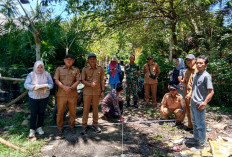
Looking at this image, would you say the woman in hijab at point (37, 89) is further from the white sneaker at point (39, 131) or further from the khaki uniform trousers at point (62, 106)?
the khaki uniform trousers at point (62, 106)

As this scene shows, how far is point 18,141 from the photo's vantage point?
3.71m

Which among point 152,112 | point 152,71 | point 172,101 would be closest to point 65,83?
point 172,101

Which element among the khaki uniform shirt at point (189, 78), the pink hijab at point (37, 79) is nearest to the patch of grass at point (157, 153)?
the khaki uniform shirt at point (189, 78)

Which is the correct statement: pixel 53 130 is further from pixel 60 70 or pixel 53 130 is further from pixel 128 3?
pixel 128 3

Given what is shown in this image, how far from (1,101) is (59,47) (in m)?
2.67

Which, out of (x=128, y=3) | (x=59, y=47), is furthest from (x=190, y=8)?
(x=59, y=47)

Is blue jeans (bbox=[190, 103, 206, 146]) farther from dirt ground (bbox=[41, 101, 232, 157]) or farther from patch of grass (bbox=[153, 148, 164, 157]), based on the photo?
patch of grass (bbox=[153, 148, 164, 157])

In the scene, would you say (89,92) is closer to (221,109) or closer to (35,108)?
(35,108)

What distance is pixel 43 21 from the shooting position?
19.8 feet

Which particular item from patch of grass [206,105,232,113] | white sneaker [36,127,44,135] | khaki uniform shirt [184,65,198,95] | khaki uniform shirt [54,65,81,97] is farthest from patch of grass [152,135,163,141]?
patch of grass [206,105,232,113]

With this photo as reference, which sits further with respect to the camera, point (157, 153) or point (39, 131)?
point (39, 131)

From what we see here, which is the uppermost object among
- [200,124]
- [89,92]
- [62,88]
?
[62,88]

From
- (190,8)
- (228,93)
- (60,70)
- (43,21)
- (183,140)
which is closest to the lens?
(183,140)

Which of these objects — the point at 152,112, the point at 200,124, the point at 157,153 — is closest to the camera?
the point at 157,153
